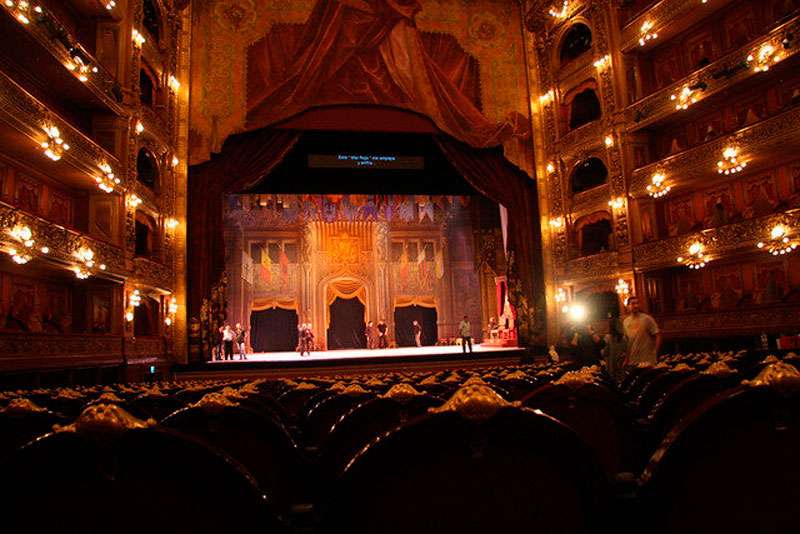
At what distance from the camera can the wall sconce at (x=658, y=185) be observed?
1571 cm

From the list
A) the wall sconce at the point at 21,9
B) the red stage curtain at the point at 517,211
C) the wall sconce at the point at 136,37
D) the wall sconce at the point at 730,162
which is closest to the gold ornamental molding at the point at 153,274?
the wall sconce at the point at 136,37

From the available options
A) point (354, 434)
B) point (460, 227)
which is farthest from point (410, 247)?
point (354, 434)

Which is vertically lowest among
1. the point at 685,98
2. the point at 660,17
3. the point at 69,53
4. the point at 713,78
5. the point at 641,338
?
the point at 641,338

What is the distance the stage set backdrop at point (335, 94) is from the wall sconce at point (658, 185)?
3821 millimetres

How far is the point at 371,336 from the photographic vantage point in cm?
2567

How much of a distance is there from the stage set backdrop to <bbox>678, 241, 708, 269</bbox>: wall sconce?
455 cm

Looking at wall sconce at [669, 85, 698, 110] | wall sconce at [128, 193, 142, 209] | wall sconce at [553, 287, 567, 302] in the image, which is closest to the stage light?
wall sconce at [553, 287, 567, 302]

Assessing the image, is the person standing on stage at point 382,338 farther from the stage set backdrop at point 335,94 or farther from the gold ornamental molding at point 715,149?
the gold ornamental molding at point 715,149

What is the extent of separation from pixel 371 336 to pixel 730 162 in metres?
15.8

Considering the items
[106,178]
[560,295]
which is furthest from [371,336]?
[106,178]

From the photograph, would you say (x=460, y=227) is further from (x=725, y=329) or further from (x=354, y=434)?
(x=354, y=434)

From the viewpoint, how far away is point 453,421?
3.52 feet

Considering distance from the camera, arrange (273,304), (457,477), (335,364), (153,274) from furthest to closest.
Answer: (273,304), (335,364), (153,274), (457,477)

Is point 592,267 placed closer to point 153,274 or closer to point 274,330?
point 153,274
